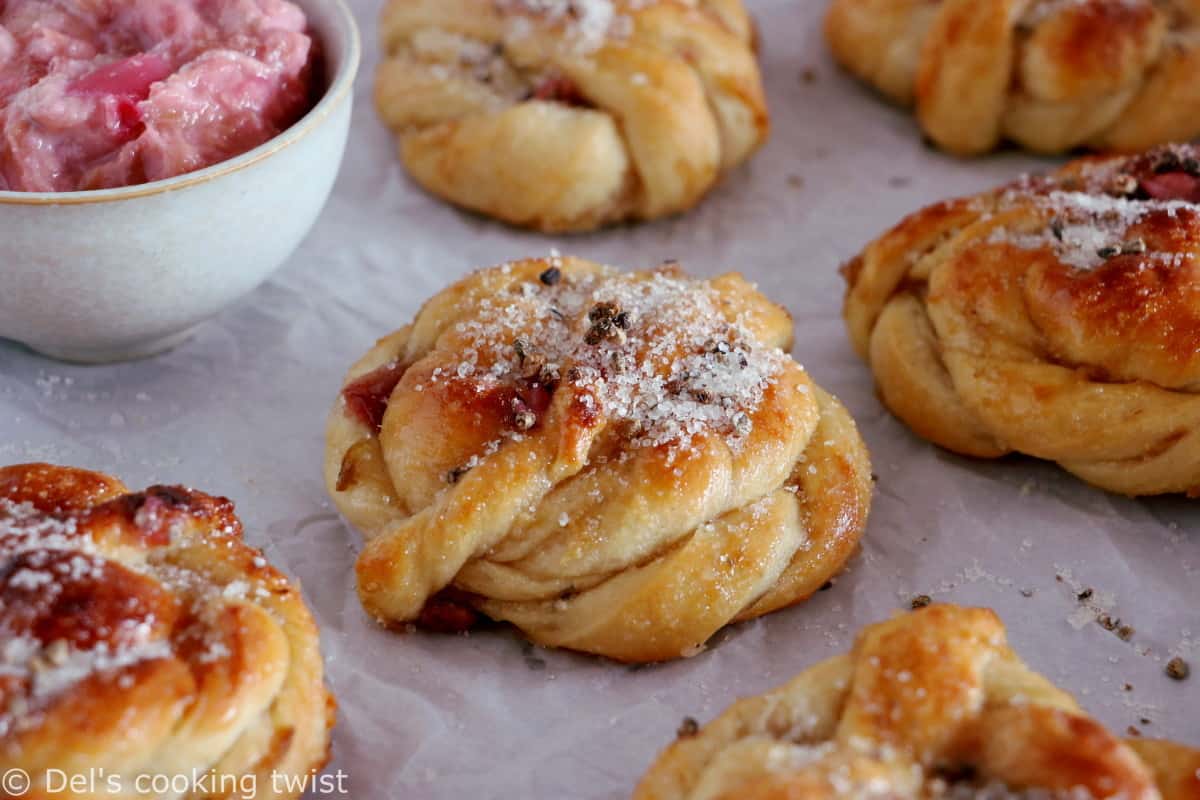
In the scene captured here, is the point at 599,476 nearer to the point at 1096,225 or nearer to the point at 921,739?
the point at 921,739

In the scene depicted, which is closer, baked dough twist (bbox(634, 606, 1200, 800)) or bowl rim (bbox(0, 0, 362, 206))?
baked dough twist (bbox(634, 606, 1200, 800))

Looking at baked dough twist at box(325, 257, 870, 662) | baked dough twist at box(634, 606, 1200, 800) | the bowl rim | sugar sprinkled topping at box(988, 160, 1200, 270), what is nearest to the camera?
baked dough twist at box(634, 606, 1200, 800)

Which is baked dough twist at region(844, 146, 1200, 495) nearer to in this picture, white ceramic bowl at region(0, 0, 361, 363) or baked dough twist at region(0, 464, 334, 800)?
white ceramic bowl at region(0, 0, 361, 363)

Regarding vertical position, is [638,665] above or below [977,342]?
below

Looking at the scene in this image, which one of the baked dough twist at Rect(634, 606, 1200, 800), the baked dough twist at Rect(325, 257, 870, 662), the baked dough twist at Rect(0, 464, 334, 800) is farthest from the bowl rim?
the baked dough twist at Rect(634, 606, 1200, 800)

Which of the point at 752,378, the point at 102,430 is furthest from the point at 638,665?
Answer: the point at 102,430

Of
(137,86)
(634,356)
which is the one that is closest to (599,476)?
(634,356)

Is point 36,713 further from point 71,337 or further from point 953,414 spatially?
point 953,414

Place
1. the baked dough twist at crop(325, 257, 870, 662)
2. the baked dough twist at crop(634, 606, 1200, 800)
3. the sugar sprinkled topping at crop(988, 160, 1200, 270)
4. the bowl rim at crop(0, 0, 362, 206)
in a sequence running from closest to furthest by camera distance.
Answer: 1. the baked dough twist at crop(634, 606, 1200, 800)
2. the baked dough twist at crop(325, 257, 870, 662)
3. the bowl rim at crop(0, 0, 362, 206)
4. the sugar sprinkled topping at crop(988, 160, 1200, 270)
